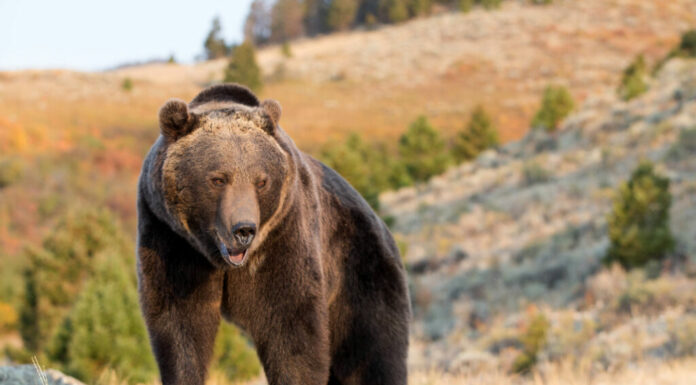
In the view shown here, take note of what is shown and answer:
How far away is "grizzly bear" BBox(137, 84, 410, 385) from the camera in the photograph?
132 inches

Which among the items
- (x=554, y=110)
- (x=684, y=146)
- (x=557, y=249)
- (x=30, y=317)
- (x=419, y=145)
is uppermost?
(x=554, y=110)

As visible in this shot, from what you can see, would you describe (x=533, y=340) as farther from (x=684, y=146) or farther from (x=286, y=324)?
(x=684, y=146)

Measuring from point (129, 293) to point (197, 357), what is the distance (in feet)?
27.0

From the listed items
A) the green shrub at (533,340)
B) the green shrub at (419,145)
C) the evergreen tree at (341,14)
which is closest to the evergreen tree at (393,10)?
the evergreen tree at (341,14)

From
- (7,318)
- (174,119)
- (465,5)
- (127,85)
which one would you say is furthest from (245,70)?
(174,119)

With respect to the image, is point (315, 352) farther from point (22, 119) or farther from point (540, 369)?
point (22, 119)

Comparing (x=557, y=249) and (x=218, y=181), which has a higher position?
(x=218, y=181)

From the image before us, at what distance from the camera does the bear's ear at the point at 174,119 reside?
352 centimetres

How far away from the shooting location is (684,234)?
57.3 feet

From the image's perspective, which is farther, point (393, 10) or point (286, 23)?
point (286, 23)

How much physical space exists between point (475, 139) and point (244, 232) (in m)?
35.5

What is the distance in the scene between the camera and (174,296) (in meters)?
3.67

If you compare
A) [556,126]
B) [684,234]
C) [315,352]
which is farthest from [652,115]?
[315,352]

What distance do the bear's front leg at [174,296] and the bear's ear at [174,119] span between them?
1.65 feet
